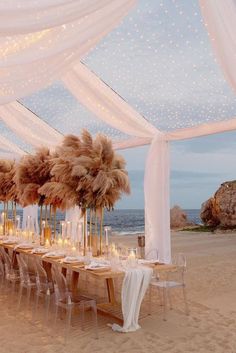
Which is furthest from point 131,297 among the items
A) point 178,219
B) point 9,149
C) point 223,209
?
point 178,219

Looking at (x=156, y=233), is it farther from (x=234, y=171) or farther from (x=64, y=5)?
(x=234, y=171)

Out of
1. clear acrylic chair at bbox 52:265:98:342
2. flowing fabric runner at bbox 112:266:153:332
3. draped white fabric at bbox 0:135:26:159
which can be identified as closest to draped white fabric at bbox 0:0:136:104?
clear acrylic chair at bbox 52:265:98:342

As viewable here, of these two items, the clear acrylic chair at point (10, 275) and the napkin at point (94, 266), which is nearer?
the napkin at point (94, 266)

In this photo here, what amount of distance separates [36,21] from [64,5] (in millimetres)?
257

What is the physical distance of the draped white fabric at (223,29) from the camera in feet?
13.5

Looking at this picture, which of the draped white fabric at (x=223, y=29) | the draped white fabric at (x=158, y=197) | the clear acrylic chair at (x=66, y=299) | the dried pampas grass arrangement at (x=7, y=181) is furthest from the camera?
the dried pampas grass arrangement at (x=7, y=181)

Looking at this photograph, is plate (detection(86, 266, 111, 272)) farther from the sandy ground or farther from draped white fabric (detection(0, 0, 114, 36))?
draped white fabric (detection(0, 0, 114, 36))

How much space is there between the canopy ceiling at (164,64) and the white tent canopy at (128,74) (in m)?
0.01

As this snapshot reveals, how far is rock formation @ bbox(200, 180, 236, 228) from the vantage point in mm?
20344

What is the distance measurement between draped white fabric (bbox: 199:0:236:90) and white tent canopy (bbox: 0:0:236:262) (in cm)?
1

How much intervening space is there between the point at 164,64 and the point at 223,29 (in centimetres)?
193

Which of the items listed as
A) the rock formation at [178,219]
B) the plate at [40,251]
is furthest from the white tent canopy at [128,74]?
the rock formation at [178,219]

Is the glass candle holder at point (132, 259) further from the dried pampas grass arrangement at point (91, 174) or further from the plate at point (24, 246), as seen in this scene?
the plate at point (24, 246)

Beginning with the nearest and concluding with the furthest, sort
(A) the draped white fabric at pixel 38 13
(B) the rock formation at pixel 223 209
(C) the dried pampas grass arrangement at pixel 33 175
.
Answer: (A) the draped white fabric at pixel 38 13
(C) the dried pampas grass arrangement at pixel 33 175
(B) the rock formation at pixel 223 209
